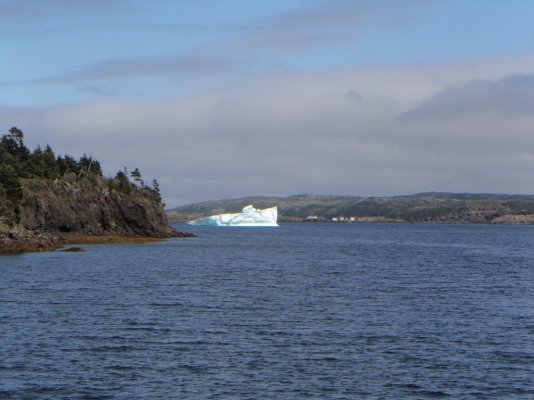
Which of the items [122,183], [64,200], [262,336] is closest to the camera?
[262,336]

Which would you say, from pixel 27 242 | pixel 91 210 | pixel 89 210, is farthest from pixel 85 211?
pixel 27 242

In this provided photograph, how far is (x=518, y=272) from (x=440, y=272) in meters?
8.89

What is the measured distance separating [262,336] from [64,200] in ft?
311

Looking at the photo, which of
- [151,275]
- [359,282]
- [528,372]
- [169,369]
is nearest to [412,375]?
[528,372]

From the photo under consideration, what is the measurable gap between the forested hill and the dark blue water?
42.7 metres

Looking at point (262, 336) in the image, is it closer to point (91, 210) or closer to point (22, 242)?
point (22, 242)

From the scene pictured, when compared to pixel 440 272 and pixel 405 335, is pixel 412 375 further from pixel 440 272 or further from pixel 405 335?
pixel 440 272

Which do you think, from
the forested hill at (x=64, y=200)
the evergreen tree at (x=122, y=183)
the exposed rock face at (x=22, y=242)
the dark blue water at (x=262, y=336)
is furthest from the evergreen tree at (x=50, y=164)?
the dark blue water at (x=262, y=336)

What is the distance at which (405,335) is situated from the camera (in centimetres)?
3903

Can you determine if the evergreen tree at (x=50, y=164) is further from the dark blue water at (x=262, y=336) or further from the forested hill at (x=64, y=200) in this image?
the dark blue water at (x=262, y=336)

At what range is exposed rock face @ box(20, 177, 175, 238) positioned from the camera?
120m

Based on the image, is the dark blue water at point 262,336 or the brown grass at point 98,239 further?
the brown grass at point 98,239

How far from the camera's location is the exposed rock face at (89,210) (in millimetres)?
120125

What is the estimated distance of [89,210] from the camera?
132 m
